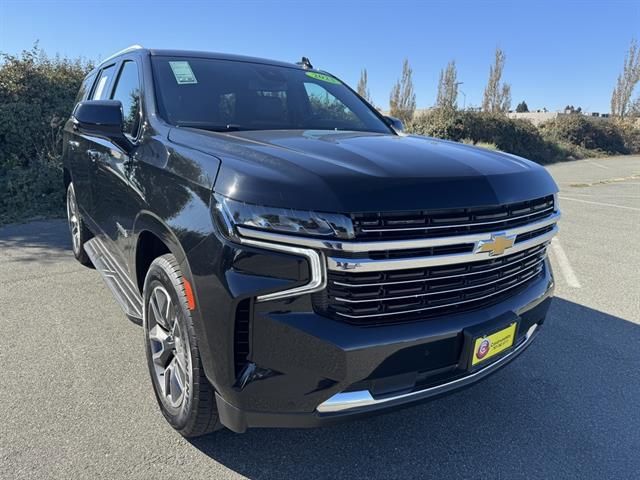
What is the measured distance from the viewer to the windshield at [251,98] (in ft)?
9.39

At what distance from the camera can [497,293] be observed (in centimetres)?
227

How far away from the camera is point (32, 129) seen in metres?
9.27

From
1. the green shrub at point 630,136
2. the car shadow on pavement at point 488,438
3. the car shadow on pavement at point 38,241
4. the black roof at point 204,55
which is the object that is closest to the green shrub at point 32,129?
the car shadow on pavement at point 38,241

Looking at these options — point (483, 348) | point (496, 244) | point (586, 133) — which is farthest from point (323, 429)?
point (586, 133)

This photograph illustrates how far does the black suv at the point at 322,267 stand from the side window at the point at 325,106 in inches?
33.4

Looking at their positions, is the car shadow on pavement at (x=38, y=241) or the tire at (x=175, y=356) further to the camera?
the car shadow on pavement at (x=38, y=241)

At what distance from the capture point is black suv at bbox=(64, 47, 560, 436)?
5.81 feet

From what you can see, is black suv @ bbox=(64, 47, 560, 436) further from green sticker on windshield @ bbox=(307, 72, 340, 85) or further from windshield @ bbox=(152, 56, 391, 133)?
green sticker on windshield @ bbox=(307, 72, 340, 85)

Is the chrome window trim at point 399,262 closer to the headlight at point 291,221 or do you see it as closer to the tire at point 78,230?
the headlight at point 291,221

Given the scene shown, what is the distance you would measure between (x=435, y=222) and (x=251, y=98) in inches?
70.7

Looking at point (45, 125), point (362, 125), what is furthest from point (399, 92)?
point (362, 125)

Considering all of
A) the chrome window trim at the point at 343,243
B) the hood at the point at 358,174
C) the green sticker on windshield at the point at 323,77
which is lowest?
the chrome window trim at the point at 343,243

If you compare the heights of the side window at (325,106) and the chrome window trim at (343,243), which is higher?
the side window at (325,106)

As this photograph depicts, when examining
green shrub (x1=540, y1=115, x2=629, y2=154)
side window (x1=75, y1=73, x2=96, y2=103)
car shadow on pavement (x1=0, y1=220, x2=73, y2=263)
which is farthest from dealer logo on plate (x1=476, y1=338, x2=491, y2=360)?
green shrub (x1=540, y1=115, x2=629, y2=154)
